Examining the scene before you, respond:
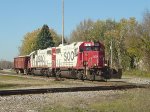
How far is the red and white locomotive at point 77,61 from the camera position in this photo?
33.9 meters

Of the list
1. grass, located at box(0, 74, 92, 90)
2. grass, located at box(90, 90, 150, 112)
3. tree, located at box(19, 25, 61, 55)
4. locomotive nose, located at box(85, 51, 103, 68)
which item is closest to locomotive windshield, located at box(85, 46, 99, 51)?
locomotive nose, located at box(85, 51, 103, 68)

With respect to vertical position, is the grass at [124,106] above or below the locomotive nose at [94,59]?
below

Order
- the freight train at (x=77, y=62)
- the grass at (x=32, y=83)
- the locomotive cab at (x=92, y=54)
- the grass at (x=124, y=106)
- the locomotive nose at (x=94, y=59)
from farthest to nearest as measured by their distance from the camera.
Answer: the locomotive cab at (x=92, y=54) < the locomotive nose at (x=94, y=59) < the freight train at (x=77, y=62) < the grass at (x=32, y=83) < the grass at (x=124, y=106)

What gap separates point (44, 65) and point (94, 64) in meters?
13.8

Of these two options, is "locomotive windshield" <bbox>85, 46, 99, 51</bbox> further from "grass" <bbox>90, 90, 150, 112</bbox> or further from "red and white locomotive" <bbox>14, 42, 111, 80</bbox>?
"grass" <bbox>90, 90, 150, 112</bbox>

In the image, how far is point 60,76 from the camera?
41.2 meters

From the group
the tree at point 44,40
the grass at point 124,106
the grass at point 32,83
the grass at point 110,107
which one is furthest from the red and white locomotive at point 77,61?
the tree at point 44,40

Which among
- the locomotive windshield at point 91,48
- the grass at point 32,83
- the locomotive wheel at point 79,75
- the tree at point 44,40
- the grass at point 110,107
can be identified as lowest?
the grass at point 110,107

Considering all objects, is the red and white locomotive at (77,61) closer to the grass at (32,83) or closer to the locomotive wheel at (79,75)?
the locomotive wheel at (79,75)

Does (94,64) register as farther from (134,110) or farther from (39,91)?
(134,110)

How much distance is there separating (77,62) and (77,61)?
0.30 ft

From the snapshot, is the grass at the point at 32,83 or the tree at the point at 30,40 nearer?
the grass at the point at 32,83

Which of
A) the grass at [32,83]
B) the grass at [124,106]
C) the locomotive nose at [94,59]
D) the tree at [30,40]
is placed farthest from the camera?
the tree at [30,40]

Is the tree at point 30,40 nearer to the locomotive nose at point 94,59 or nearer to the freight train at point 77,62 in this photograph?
the freight train at point 77,62
